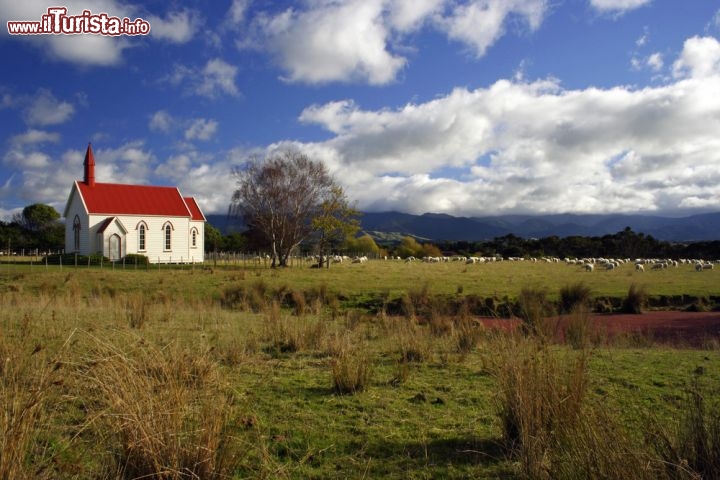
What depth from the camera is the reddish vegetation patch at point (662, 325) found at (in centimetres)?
1312

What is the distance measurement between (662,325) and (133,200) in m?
42.9

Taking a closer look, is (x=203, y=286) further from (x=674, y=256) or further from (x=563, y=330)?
(x=674, y=256)

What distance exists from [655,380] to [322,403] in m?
4.91

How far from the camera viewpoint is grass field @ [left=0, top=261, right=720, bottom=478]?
10.8 ft

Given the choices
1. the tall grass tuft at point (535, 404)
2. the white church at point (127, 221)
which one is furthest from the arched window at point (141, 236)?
the tall grass tuft at point (535, 404)

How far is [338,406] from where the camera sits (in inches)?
236

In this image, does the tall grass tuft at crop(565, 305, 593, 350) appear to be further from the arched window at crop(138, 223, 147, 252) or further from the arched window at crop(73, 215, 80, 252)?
the arched window at crop(73, 215, 80, 252)

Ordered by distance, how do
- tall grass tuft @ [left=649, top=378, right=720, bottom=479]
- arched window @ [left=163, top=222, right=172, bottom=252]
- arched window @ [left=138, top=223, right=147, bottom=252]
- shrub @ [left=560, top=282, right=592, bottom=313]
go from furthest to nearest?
1. arched window @ [left=163, top=222, right=172, bottom=252]
2. arched window @ [left=138, top=223, right=147, bottom=252]
3. shrub @ [left=560, top=282, right=592, bottom=313]
4. tall grass tuft @ [left=649, top=378, right=720, bottom=479]

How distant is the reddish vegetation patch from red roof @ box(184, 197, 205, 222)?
3966 cm

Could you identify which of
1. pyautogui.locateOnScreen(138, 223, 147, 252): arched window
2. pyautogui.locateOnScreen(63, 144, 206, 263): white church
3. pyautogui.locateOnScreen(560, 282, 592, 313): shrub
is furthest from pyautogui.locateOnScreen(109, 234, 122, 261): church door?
pyautogui.locateOnScreen(560, 282, 592, 313): shrub

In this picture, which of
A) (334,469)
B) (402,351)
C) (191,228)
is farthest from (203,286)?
(191,228)

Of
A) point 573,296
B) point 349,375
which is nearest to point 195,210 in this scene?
point 573,296

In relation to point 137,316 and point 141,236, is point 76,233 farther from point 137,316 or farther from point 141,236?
point 137,316

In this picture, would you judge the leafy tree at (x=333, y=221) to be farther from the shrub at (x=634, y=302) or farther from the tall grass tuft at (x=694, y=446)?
the tall grass tuft at (x=694, y=446)
